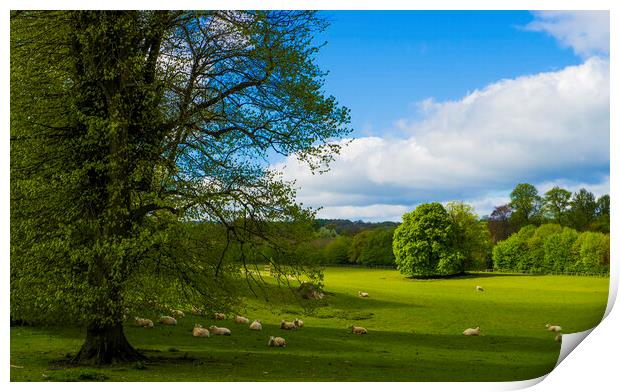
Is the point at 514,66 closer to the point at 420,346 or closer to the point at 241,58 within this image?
the point at 241,58

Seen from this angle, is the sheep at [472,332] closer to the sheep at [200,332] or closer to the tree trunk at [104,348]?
the sheep at [200,332]

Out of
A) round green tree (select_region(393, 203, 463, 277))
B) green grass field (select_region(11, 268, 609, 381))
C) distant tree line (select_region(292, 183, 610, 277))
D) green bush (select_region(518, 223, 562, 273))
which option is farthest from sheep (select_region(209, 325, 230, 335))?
green bush (select_region(518, 223, 562, 273))

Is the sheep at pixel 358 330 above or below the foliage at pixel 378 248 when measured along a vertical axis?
below

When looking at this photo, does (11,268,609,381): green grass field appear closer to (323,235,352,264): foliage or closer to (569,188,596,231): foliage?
(323,235,352,264): foliage

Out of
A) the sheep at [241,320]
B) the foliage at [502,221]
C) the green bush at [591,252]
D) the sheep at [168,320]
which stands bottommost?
the sheep at [241,320]

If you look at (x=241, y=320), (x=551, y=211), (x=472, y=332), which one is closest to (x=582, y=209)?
(x=551, y=211)

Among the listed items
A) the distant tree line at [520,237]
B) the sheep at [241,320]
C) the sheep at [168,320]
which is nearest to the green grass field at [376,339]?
the sheep at [168,320]
